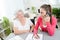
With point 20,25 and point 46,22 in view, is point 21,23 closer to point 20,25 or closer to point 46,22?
point 20,25

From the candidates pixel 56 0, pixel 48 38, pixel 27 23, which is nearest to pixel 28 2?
pixel 56 0

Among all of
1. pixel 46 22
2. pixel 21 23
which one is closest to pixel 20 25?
pixel 21 23

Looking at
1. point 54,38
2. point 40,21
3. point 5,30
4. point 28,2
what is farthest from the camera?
point 28,2

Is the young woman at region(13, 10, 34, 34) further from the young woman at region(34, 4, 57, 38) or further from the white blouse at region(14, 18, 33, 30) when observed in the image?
the young woman at region(34, 4, 57, 38)

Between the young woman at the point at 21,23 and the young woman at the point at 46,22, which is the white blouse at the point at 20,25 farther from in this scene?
the young woman at the point at 46,22

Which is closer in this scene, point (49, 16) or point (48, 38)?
point (48, 38)

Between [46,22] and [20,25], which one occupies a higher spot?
[46,22]

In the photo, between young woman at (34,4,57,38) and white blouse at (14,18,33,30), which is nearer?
young woman at (34,4,57,38)

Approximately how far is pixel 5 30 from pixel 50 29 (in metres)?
1.73

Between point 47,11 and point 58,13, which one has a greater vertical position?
point 47,11

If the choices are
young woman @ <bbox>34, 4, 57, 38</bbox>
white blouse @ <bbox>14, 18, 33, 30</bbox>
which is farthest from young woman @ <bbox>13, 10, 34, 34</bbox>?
young woman @ <bbox>34, 4, 57, 38</bbox>

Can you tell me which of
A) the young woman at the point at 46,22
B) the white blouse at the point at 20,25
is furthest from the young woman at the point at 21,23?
the young woman at the point at 46,22

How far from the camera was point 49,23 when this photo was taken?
5.05 ft

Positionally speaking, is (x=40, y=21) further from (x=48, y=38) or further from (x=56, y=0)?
(x=56, y=0)
